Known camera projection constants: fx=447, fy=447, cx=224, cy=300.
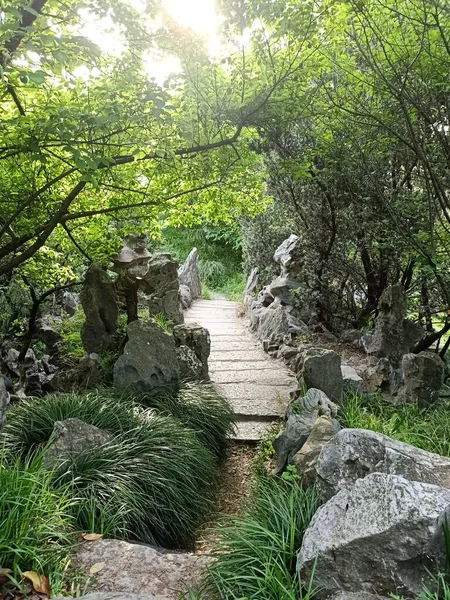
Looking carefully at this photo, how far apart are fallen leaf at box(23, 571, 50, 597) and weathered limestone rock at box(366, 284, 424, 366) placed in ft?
16.2

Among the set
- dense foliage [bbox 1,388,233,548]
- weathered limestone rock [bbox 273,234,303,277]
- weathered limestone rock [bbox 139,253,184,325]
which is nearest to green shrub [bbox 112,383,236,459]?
dense foliage [bbox 1,388,233,548]

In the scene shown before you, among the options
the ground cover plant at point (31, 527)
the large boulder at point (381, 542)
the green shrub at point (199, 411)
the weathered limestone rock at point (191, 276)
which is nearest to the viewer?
the large boulder at point (381, 542)

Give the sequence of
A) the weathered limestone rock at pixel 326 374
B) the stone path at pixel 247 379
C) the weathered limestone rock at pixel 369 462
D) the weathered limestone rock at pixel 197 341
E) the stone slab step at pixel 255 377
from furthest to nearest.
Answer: the stone slab step at pixel 255 377 < the weathered limestone rock at pixel 197 341 < the stone path at pixel 247 379 < the weathered limestone rock at pixel 326 374 < the weathered limestone rock at pixel 369 462

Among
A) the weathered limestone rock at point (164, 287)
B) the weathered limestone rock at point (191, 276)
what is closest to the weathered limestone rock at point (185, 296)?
the weathered limestone rock at point (191, 276)

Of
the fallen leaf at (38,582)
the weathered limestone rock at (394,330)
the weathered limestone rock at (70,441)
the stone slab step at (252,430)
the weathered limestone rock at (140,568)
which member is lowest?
the stone slab step at (252,430)

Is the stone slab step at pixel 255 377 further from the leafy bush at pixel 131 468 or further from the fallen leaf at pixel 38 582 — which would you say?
the fallen leaf at pixel 38 582

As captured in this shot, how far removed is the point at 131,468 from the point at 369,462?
Answer: 6.31 ft

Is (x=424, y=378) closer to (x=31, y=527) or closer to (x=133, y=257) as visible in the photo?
(x=31, y=527)

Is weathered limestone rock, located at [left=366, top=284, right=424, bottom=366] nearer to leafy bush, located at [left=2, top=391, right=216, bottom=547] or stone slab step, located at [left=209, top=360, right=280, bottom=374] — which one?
stone slab step, located at [left=209, top=360, right=280, bottom=374]

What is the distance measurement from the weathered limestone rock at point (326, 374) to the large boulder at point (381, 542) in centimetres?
272

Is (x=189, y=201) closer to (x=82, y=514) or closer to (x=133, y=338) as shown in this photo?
(x=133, y=338)

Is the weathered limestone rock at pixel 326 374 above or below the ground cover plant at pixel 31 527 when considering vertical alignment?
above

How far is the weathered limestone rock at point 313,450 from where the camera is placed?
3182 mm

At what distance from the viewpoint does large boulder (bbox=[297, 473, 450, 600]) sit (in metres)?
1.91
